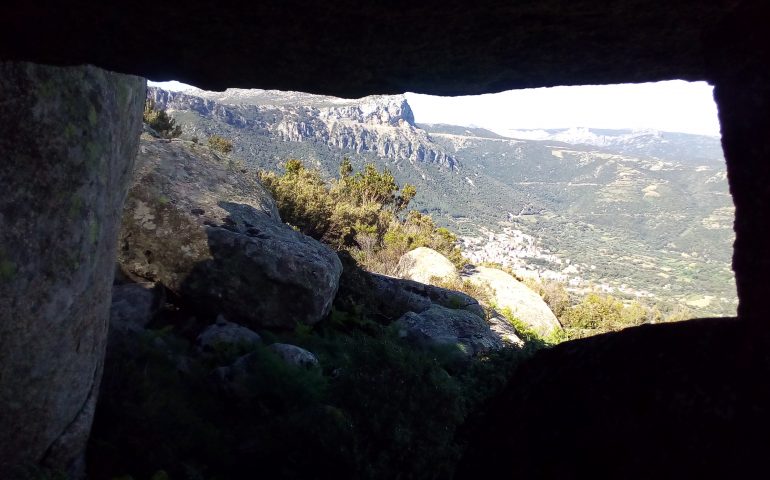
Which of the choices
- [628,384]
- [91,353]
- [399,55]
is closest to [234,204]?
[91,353]

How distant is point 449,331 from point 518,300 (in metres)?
9.86

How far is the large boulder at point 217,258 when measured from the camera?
8.92 meters

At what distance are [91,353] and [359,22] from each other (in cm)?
381

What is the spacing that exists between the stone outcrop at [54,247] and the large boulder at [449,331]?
21.8 feet

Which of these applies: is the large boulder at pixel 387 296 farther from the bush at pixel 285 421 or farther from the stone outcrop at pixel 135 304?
the bush at pixel 285 421

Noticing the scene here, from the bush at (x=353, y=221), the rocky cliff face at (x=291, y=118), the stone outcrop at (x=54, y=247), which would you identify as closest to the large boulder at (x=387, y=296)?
the bush at (x=353, y=221)

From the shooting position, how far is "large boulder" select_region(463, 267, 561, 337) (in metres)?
19.1

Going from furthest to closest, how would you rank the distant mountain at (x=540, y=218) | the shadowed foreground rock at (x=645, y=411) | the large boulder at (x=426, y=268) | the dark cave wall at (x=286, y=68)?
1. the distant mountain at (x=540, y=218)
2. the large boulder at (x=426, y=268)
3. the dark cave wall at (x=286, y=68)
4. the shadowed foreground rock at (x=645, y=411)

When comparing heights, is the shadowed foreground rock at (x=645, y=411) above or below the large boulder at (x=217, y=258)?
above

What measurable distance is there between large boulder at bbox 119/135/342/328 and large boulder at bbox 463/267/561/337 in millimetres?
11196

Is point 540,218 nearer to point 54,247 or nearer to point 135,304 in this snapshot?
point 135,304

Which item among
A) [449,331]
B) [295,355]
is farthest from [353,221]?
[295,355]

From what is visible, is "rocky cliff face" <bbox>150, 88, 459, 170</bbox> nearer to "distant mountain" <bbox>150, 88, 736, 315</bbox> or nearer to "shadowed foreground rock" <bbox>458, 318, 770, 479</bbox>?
"distant mountain" <bbox>150, 88, 736, 315</bbox>

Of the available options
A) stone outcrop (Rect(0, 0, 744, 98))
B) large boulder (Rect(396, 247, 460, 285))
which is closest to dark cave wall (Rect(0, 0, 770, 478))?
stone outcrop (Rect(0, 0, 744, 98))
